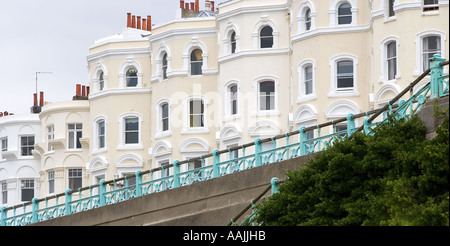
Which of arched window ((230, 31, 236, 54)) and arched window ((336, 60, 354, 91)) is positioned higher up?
arched window ((230, 31, 236, 54))

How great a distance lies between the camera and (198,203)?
35188mm

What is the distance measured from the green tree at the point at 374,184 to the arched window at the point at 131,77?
111ft

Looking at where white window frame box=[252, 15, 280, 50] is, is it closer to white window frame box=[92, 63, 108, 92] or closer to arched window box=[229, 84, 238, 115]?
arched window box=[229, 84, 238, 115]

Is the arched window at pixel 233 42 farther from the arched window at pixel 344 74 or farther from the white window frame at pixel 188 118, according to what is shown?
the arched window at pixel 344 74

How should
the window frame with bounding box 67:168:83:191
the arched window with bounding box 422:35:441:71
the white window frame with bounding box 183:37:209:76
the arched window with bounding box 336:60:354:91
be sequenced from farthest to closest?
1. the window frame with bounding box 67:168:83:191
2. the white window frame with bounding box 183:37:209:76
3. the arched window with bounding box 336:60:354:91
4. the arched window with bounding box 422:35:441:71

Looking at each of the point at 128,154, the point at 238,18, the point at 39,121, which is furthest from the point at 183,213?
the point at 39,121

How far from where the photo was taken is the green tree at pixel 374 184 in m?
23.1

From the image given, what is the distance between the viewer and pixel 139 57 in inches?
2408

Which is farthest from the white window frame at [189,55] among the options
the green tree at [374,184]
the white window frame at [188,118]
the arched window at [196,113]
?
the green tree at [374,184]

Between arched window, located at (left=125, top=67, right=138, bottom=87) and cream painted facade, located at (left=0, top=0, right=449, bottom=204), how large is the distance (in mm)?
56

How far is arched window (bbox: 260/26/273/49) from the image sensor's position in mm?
54622

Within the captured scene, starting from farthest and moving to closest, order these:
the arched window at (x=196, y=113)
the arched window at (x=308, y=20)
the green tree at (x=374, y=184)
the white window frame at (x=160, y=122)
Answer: the white window frame at (x=160, y=122), the arched window at (x=196, y=113), the arched window at (x=308, y=20), the green tree at (x=374, y=184)

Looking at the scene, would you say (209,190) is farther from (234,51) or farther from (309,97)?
(234,51)

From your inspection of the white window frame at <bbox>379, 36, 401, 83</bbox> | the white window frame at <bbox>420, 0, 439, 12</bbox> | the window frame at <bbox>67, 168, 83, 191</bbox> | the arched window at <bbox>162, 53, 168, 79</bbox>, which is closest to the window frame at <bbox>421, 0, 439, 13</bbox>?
the white window frame at <bbox>420, 0, 439, 12</bbox>
